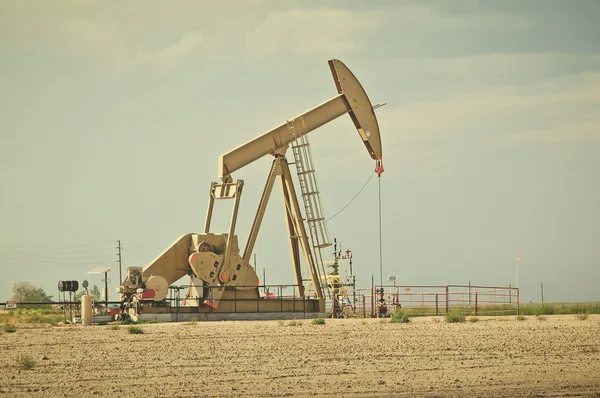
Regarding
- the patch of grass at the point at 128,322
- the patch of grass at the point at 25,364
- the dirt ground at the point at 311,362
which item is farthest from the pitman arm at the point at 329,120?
the patch of grass at the point at 25,364

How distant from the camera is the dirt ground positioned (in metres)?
11.9

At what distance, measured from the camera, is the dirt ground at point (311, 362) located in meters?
11.9

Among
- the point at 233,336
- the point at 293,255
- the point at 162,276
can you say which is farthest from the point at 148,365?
the point at 293,255

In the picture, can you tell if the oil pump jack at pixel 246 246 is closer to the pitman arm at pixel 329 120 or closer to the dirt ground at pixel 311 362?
the pitman arm at pixel 329 120

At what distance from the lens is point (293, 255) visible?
2756 centimetres

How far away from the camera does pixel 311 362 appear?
1452 centimetres

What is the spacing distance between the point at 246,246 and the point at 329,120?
13.5ft

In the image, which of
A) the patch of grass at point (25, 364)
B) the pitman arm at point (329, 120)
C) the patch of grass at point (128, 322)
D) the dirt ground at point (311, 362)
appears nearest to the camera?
the dirt ground at point (311, 362)

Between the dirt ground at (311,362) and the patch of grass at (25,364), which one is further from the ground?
the patch of grass at (25,364)

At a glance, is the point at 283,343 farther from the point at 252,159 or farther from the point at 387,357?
the point at 252,159

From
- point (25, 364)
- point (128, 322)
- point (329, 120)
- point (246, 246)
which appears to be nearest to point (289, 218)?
point (246, 246)

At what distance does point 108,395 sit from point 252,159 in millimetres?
15657

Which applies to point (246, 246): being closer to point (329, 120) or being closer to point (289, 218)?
point (289, 218)

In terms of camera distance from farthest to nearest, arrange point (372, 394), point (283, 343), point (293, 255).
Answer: point (293, 255) → point (283, 343) → point (372, 394)
